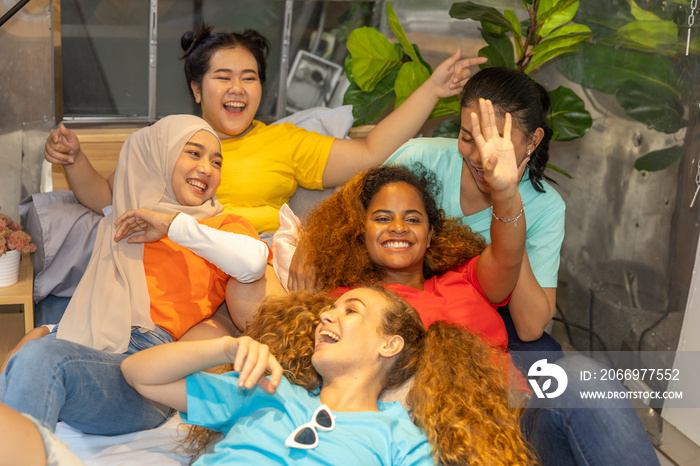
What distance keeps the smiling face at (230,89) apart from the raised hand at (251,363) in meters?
1.26

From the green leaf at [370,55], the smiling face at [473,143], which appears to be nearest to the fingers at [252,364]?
the smiling face at [473,143]

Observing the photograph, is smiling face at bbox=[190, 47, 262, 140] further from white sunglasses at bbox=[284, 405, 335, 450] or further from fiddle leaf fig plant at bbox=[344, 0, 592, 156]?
white sunglasses at bbox=[284, 405, 335, 450]

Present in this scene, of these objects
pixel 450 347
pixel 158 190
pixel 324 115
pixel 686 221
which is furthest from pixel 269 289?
pixel 686 221

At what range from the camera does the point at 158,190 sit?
2250mm

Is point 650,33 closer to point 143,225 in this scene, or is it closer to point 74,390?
point 143,225

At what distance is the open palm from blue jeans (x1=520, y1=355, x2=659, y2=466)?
19.0 inches

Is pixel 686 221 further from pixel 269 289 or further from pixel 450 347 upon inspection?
pixel 269 289

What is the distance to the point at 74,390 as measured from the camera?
174 centimetres

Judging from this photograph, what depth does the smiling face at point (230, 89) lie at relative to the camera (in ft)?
8.32

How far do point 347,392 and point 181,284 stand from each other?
75 centimetres

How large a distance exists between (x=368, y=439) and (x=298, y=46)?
2507 mm

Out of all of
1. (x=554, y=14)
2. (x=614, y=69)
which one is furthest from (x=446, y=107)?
(x=614, y=69)

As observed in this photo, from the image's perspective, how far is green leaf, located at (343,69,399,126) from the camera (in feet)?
10.3

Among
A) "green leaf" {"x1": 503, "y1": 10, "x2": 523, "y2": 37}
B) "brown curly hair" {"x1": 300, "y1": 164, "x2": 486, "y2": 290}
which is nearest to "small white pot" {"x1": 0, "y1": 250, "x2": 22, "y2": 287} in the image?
"brown curly hair" {"x1": 300, "y1": 164, "x2": 486, "y2": 290}
